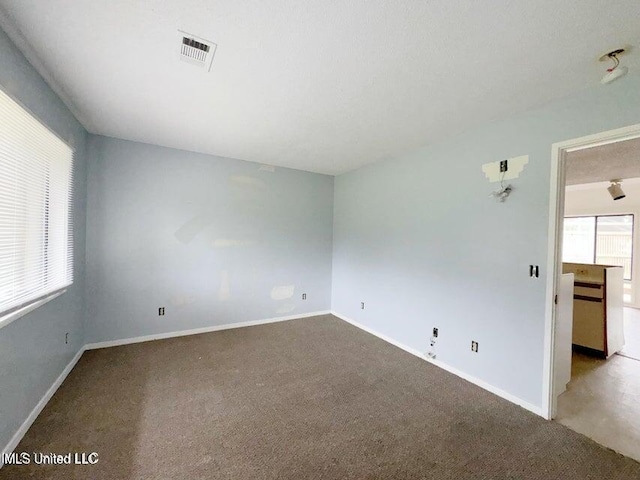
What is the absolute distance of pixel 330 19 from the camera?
137cm

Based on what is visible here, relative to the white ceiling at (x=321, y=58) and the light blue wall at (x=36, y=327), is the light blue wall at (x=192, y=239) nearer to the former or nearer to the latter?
the light blue wall at (x=36, y=327)

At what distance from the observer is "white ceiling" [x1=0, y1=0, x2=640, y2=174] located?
132cm

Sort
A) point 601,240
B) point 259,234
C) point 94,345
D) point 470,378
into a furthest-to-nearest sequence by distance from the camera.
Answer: point 601,240
point 259,234
point 94,345
point 470,378

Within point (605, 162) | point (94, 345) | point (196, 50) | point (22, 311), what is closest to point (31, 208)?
point (22, 311)

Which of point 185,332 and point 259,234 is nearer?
point 185,332

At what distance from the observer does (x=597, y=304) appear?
3.22 meters

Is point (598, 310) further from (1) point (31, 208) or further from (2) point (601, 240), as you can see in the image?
(1) point (31, 208)

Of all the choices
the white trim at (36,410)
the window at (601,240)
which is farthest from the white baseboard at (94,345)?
the window at (601,240)

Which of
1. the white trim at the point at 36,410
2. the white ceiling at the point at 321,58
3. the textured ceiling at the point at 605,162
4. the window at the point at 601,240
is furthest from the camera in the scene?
the window at the point at 601,240

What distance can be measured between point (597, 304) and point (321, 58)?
13.7 feet

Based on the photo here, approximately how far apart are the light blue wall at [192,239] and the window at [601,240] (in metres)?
5.54

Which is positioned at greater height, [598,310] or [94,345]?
[598,310]

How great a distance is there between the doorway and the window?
2 cm

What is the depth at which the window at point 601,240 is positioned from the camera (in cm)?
563
